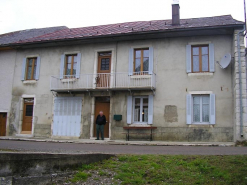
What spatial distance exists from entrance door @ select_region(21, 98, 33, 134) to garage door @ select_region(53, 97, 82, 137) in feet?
6.44

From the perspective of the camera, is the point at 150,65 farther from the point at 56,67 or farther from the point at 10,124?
the point at 10,124

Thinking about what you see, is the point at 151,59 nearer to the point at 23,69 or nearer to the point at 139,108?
the point at 139,108

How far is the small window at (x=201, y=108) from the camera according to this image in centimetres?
1562

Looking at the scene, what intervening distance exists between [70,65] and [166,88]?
646 centimetres

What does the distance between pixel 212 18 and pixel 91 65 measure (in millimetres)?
7907

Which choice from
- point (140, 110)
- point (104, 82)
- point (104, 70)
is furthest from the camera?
point (104, 70)

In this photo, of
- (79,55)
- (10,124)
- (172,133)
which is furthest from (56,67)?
(172,133)

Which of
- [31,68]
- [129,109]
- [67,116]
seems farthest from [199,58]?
[31,68]

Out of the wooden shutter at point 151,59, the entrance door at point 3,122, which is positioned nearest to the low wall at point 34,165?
the wooden shutter at point 151,59

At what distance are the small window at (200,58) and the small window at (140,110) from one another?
3.28 meters

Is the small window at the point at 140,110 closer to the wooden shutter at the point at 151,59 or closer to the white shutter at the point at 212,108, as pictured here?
the wooden shutter at the point at 151,59

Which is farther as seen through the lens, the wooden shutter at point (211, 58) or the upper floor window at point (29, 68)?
the upper floor window at point (29, 68)

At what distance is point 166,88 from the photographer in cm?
1642

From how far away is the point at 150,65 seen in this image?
16.8m
